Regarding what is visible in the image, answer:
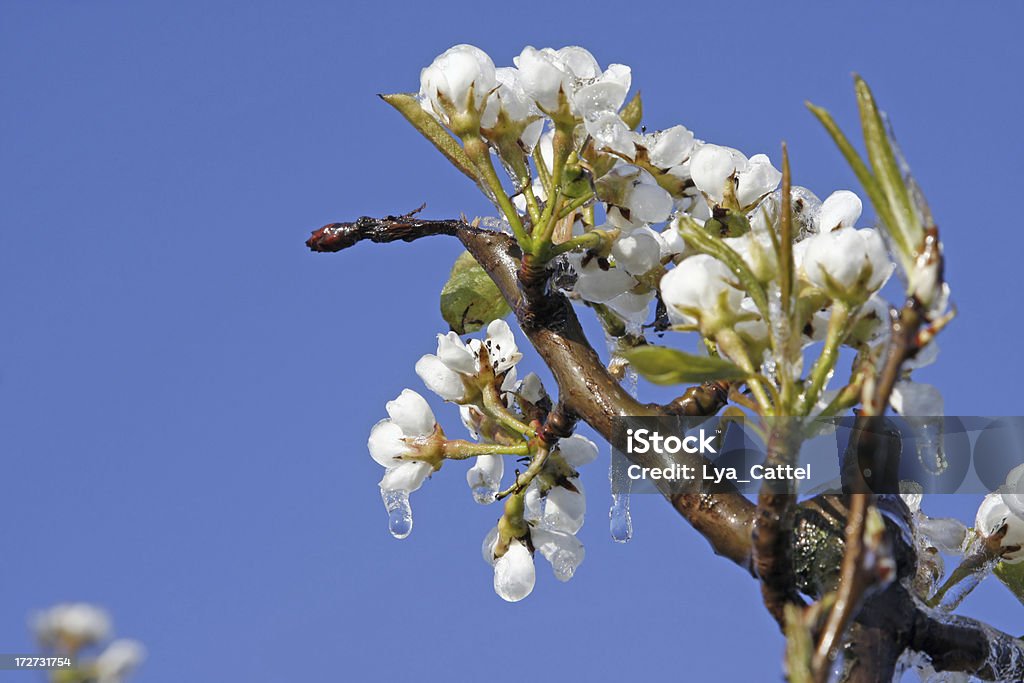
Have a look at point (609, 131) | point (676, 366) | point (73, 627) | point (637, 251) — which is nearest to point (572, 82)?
point (609, 131)

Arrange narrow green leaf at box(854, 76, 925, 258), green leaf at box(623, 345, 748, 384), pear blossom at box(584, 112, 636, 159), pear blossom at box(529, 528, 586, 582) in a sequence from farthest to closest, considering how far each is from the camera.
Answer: pear blossom at box(529, 528, 586, 582)
pear blossom at box(584, 112, 636, 159)
green leaf at box(623, 345, 748, 384)
narrow green leaf at box(854, 76, 925, 258)

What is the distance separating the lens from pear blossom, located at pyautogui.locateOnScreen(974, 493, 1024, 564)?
1264mm

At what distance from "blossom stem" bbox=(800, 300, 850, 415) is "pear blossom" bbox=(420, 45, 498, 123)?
0.46 metres

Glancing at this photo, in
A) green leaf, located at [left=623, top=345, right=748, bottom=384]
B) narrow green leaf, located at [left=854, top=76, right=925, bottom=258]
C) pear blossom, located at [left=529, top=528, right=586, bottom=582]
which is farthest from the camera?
pear blossom, located at [left=529, top=528, right=586, bottom=582]

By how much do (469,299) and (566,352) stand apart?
24cm

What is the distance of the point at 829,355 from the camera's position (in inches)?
35.4

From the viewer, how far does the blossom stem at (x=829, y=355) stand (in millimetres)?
870

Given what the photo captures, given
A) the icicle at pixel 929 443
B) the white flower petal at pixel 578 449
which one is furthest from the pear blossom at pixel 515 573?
the icicle at pixel 929 443

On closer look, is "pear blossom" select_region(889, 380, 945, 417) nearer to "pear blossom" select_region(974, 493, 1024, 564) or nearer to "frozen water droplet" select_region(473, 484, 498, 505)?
"pear blossom" select_region(974, 493, 1024, 564)

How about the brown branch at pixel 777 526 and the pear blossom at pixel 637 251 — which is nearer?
the brown branch at pixel 777 526

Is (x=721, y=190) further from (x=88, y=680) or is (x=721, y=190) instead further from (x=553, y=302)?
(x=88, y=680)

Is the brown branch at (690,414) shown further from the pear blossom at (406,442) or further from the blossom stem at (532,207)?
the pear blossom at (406,442)

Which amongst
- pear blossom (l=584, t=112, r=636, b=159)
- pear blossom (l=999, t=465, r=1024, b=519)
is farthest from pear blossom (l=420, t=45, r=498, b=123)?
pear blossom (l=999, t=465, r=1024, b=519)

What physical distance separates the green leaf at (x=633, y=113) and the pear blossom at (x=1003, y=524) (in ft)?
1.79
